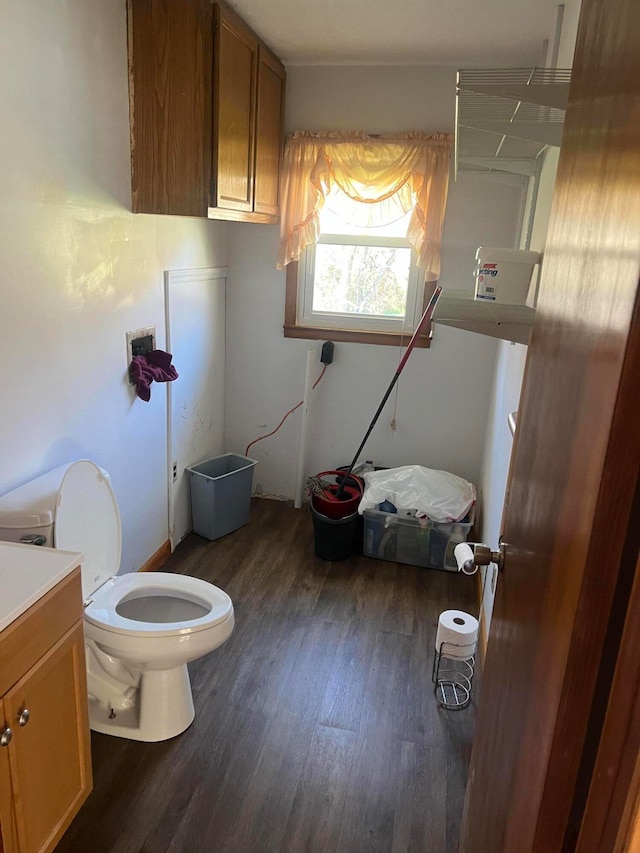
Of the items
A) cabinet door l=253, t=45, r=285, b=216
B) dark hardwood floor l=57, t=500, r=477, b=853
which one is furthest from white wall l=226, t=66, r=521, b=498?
dark hardwood floor l=57, t=500, r=477, b=853

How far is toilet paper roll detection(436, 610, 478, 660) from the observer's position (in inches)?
84.9

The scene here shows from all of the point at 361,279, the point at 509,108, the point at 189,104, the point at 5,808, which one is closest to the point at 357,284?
the point at 361,279

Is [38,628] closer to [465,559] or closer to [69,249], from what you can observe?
[465,559]

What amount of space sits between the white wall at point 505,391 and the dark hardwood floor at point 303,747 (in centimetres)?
45

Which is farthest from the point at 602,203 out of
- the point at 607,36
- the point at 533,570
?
the point at 533,570

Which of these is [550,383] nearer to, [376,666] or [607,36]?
[607,36]

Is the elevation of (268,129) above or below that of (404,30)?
below

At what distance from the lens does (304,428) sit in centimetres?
349

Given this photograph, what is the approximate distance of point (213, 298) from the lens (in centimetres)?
326

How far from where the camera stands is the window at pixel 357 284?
3.26 metres

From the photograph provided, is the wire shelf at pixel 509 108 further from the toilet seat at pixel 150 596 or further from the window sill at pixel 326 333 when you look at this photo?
the toilet seat at pixel 150 596

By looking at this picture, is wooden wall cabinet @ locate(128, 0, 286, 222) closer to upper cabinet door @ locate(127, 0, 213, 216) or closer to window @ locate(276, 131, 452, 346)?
upper cabinet door @ locate(127, 0, 213, 216)

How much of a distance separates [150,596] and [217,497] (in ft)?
3.38

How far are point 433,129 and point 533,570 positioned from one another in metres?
2.73
